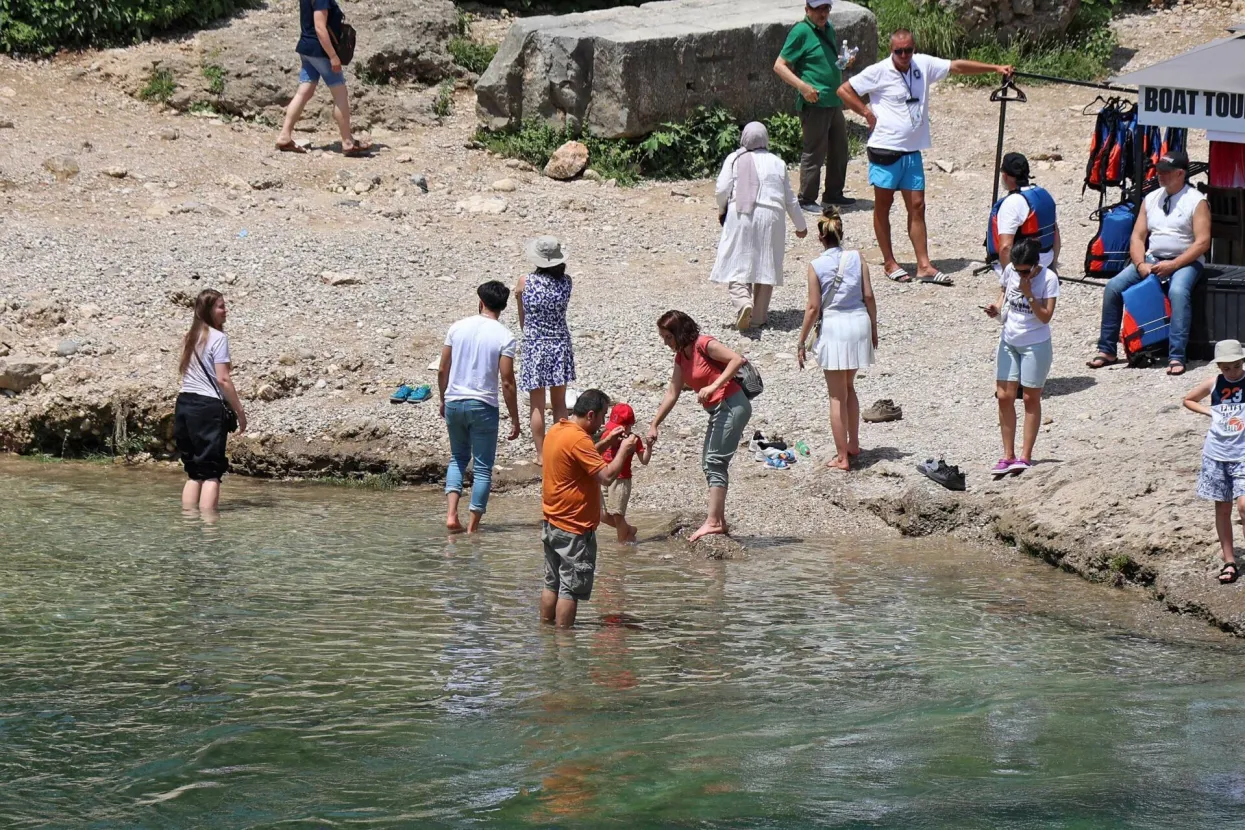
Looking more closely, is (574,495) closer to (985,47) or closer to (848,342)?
(848,342)

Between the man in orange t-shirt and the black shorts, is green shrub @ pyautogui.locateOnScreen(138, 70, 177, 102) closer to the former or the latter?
the black shorts

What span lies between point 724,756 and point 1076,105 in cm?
1426

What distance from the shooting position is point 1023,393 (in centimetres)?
1050

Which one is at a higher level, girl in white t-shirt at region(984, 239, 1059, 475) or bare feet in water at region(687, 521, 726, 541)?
girl in white t-shirt at region(984, 239, 1059, 475)

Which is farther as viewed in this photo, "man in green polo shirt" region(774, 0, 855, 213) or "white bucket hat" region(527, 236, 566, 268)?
"man in green polo shirt" region(774, 0, 855, 213)

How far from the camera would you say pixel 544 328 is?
1095 centimetres

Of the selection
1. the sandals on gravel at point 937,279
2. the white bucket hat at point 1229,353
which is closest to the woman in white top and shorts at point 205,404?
the white bucket hat at point 1229,353

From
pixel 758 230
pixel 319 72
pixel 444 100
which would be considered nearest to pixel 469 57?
pixel 444 100

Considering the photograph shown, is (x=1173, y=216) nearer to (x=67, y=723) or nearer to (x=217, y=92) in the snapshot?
(x=67, y=723)

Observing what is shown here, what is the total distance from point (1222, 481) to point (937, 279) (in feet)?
20.6

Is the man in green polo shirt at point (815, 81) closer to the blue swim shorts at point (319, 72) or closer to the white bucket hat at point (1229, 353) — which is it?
the blue swim shorts at point (319, 72)

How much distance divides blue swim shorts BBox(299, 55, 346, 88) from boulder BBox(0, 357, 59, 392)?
5.25m

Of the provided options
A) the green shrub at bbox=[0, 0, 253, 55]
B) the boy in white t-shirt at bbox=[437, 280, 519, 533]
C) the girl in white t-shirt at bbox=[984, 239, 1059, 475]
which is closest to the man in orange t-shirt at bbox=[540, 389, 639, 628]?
the boy in white t-shirt at bbox=[437, 280, 519, 533]

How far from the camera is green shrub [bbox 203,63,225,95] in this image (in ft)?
58.8
